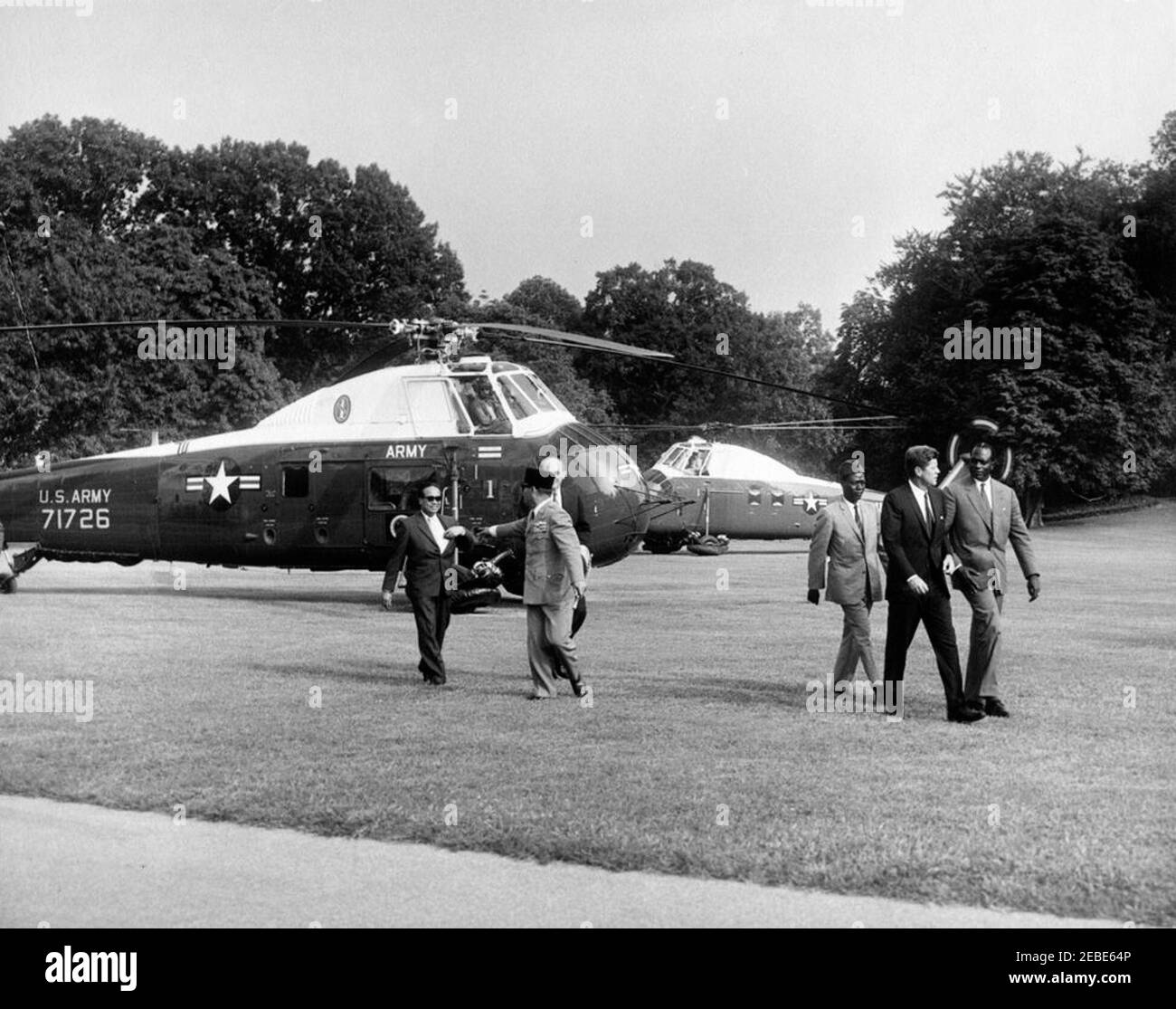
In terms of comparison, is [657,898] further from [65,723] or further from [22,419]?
[22,419]

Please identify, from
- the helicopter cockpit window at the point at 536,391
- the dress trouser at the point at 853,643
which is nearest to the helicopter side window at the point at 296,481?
the helicopter cockpit window at the point at 536,391

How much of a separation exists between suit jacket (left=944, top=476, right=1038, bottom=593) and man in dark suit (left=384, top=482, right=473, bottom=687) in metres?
4.63

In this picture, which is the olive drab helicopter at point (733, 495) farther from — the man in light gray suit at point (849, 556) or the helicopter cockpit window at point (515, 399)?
the man in light gray suit at point (849, 556)

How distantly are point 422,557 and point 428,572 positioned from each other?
6.5 inches

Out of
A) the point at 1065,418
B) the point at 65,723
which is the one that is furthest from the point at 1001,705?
the point at 1065,418

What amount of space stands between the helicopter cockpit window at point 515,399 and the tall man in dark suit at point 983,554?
31.3 feet

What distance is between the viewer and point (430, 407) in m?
19.8

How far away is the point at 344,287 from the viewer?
5728 cm

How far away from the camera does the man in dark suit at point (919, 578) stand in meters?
10.5

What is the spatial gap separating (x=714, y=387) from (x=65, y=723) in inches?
2348

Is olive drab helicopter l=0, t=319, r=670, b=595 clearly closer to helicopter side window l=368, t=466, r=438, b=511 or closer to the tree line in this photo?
helicopter side window l=368, t=466, r=438, b=511

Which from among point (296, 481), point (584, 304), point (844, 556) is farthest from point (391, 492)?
point (584, 304)

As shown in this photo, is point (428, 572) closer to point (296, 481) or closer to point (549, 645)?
point (549, 645)
